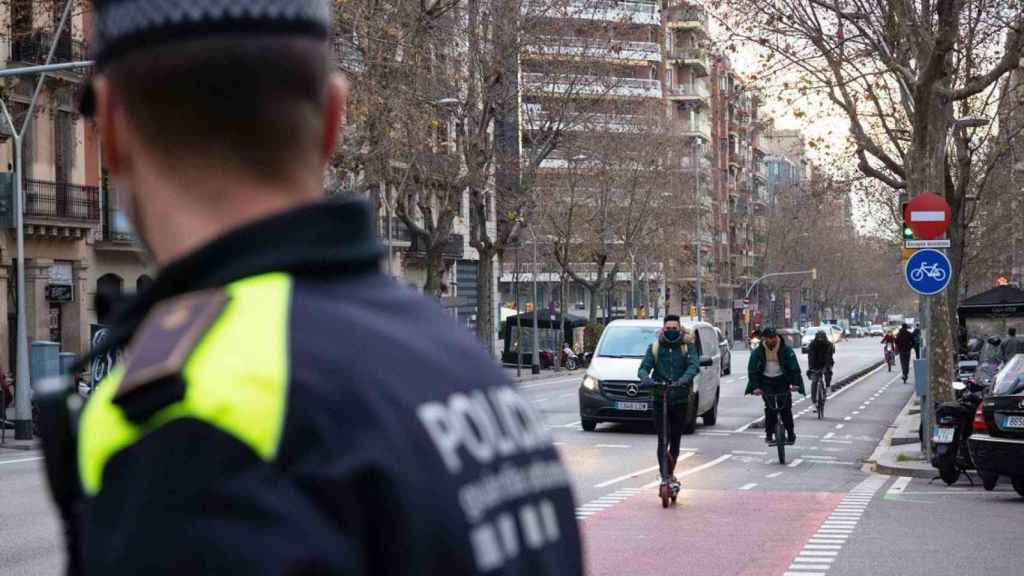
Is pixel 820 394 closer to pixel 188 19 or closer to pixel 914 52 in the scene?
pixel 914 52

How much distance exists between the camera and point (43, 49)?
37.7m

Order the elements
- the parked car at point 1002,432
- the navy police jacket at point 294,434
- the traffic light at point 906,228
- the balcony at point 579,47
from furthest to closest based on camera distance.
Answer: the balcony at point 579,47
the traffic light at point 906,228
the parked car at point 1002,432
the navy police jacket at point 294,434

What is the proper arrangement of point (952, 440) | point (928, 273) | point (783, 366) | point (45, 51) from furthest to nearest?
1. point (45, 51)
2. point (783, 366)
3. point (928, 273)
4. point (952, 440)

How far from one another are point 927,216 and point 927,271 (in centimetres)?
74

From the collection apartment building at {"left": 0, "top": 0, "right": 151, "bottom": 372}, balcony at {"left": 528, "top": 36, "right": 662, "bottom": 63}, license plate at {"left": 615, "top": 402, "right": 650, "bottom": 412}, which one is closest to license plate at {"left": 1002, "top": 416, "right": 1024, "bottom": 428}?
license plate at {"left": 615, "top": 402, "right": 650, "bottom": 412}

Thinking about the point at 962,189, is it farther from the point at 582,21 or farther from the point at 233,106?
the point at 233,106

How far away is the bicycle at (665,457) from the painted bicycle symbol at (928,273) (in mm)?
5149

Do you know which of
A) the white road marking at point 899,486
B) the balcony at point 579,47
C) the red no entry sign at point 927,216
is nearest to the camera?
the white road marking at point 899,486

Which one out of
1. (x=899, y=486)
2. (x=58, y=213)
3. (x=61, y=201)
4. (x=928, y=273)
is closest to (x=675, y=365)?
(x=899, y=486)

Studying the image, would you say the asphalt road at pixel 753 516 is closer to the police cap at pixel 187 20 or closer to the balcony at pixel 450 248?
the police cap at pixel 187 20

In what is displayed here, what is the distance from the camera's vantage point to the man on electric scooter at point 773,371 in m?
21.6

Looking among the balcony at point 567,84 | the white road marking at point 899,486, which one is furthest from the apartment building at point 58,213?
the white road marking at point 899,486

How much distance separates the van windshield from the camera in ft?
91.3

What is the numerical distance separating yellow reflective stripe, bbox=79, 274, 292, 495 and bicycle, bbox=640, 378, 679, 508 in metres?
13.9
